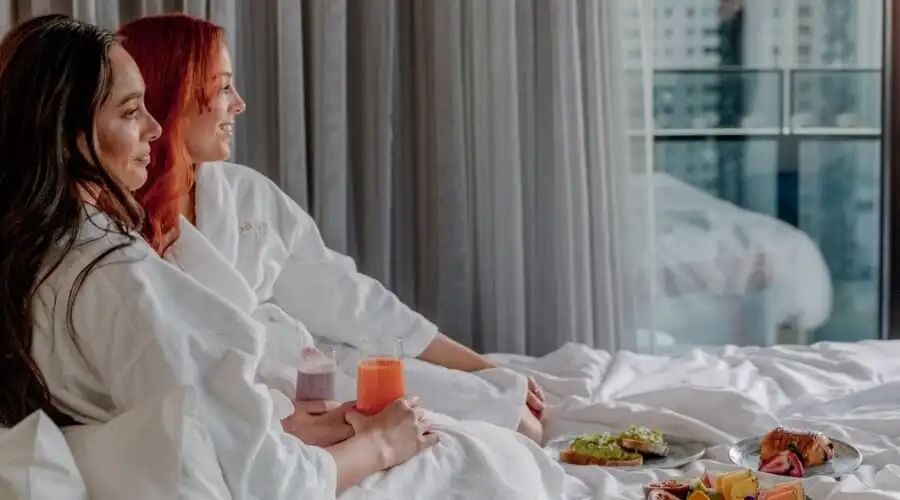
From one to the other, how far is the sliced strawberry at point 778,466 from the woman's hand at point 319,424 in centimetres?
65

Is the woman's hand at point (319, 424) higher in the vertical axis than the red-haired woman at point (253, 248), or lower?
lower

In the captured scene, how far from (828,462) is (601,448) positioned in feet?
1.18

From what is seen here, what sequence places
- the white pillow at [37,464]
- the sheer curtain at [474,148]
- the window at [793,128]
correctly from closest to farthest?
the white pillow at [37,464] < the sheer curtain at [474,148] < the window at [793,128]

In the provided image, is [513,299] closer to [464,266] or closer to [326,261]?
[464,266]

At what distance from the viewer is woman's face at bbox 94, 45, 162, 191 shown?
1.41m

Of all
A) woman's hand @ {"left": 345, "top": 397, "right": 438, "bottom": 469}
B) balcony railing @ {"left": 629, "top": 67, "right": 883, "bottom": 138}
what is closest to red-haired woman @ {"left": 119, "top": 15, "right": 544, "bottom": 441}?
woman's hand @ {"left": 345, "top": 397, "right": 438, "bottom": 469}

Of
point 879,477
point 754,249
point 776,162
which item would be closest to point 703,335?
point 754,249

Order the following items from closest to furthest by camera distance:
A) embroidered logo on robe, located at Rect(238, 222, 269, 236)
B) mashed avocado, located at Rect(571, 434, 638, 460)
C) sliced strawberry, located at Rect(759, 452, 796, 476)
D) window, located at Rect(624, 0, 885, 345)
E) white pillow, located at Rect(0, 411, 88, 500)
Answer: white pillow, located at Rect(0, 411, 88, 500)
sliced strawberry, located at Rect(759, 452, 796, 476)
mashed avocado, located at Rect(571, 434, 638, 460)
embroidered logo on robe, located at Rect(238, 222, 269, 236)
window, located at Rect(624, 0, 885, 345)

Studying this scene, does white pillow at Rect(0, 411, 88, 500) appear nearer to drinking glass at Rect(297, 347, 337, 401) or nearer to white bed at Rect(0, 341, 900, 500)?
white bed at Rect(0, 341, 900, 500)

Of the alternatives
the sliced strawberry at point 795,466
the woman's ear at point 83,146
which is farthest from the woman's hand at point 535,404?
the woman's ear at point 83,146

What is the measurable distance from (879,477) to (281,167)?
157 cm

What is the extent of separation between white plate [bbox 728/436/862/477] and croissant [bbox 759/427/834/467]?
0.04 feet

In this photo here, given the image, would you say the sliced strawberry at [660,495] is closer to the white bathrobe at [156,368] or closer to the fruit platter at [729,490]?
the fruit platter at [729,490]

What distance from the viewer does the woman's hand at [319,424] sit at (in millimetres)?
1868
